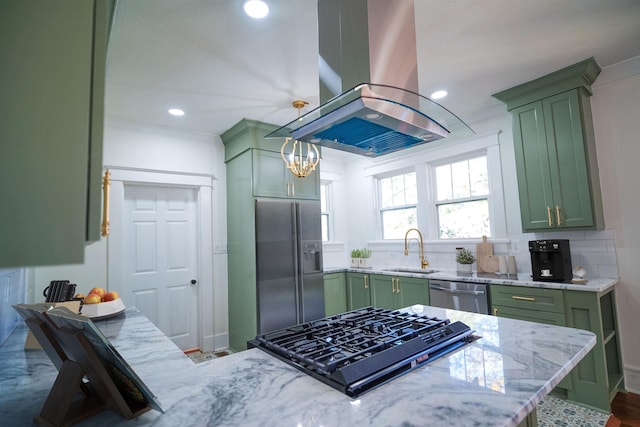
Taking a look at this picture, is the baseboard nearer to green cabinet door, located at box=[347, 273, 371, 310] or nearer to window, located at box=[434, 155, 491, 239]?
window, located at box=[434, 155, 491, 239]

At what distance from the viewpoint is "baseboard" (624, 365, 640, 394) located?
8.34 feet

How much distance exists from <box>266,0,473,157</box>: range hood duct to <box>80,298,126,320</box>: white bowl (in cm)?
151

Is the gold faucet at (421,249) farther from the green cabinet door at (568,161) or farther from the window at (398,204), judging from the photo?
the green cabinet door at (568,161)

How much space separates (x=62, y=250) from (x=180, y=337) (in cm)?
375

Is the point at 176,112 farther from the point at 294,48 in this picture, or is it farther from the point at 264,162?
the point at 294,48

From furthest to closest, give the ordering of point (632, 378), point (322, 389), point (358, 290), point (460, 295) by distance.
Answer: point (358, 290) → point (460, 295) → point (632, 378) → point (322, 389)

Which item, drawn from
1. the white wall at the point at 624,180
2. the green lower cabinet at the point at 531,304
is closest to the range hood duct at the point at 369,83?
the green lower cabinet at the point at 531,304

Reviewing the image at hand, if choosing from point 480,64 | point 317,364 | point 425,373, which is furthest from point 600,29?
point 317,364

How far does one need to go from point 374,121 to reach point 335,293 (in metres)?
3.23

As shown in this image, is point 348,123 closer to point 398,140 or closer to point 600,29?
point 398,140

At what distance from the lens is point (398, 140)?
1.62m

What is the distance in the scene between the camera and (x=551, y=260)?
105 inches

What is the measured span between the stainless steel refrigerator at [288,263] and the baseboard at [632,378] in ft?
9.24

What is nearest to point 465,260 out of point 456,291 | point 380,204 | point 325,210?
point 456,291
